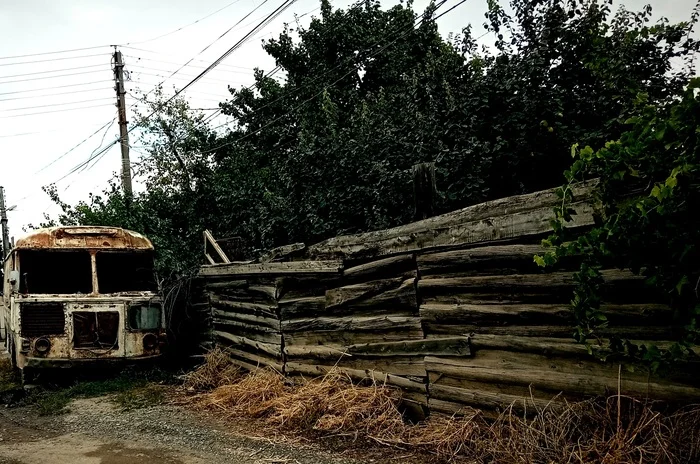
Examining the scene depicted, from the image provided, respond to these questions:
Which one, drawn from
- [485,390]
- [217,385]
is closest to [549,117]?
[485,390]

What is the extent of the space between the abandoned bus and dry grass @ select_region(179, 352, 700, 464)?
2.95 meters

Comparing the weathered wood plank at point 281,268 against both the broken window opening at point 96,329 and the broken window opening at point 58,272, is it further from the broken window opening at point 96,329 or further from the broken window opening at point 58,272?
the broken window opening at point 58,272

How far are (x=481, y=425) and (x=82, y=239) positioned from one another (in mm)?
8193

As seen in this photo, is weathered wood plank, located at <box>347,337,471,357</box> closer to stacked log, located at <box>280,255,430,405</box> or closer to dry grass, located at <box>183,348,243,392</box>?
stacked log, located at <box>280,255,430,405</box>

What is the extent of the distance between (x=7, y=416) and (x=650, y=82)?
1065 cm

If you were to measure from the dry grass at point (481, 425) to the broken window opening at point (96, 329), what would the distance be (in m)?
Result: 2.97

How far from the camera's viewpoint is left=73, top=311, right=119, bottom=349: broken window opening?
9.66 metres

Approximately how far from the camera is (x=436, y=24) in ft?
61.8

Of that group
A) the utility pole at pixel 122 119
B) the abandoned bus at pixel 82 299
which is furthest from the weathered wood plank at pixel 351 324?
the utility pole at pixel 122 119

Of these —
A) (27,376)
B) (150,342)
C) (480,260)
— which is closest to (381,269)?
(480,260)

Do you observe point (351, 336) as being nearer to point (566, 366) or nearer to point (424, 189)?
point (424, 189)

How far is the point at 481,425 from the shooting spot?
5023 millimetres

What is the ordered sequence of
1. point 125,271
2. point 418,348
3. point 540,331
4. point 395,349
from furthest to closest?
point 125,271 < point 395,349 < point 418,348 < point 540,331

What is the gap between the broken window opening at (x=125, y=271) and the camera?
10.5m
